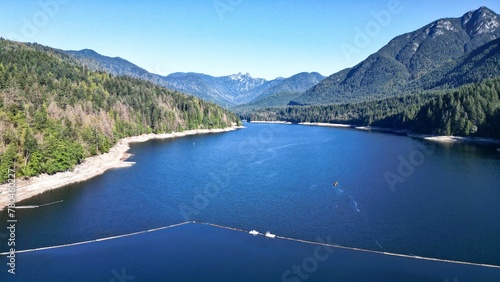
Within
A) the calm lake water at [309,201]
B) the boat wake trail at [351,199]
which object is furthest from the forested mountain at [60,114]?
the boat wake trail at [351,199]

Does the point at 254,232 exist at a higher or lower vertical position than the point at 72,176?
lower

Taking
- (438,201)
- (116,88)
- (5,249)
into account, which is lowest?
(5,249)

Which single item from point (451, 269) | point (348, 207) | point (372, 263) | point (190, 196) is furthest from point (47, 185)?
point (451, 269)

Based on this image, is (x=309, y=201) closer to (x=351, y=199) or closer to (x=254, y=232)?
(x=351, y=199)

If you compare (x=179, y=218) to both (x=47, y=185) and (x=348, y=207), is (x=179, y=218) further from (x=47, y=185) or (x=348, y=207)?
(x=47, y=185)

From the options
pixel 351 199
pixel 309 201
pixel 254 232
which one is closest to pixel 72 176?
pixel 254 232
